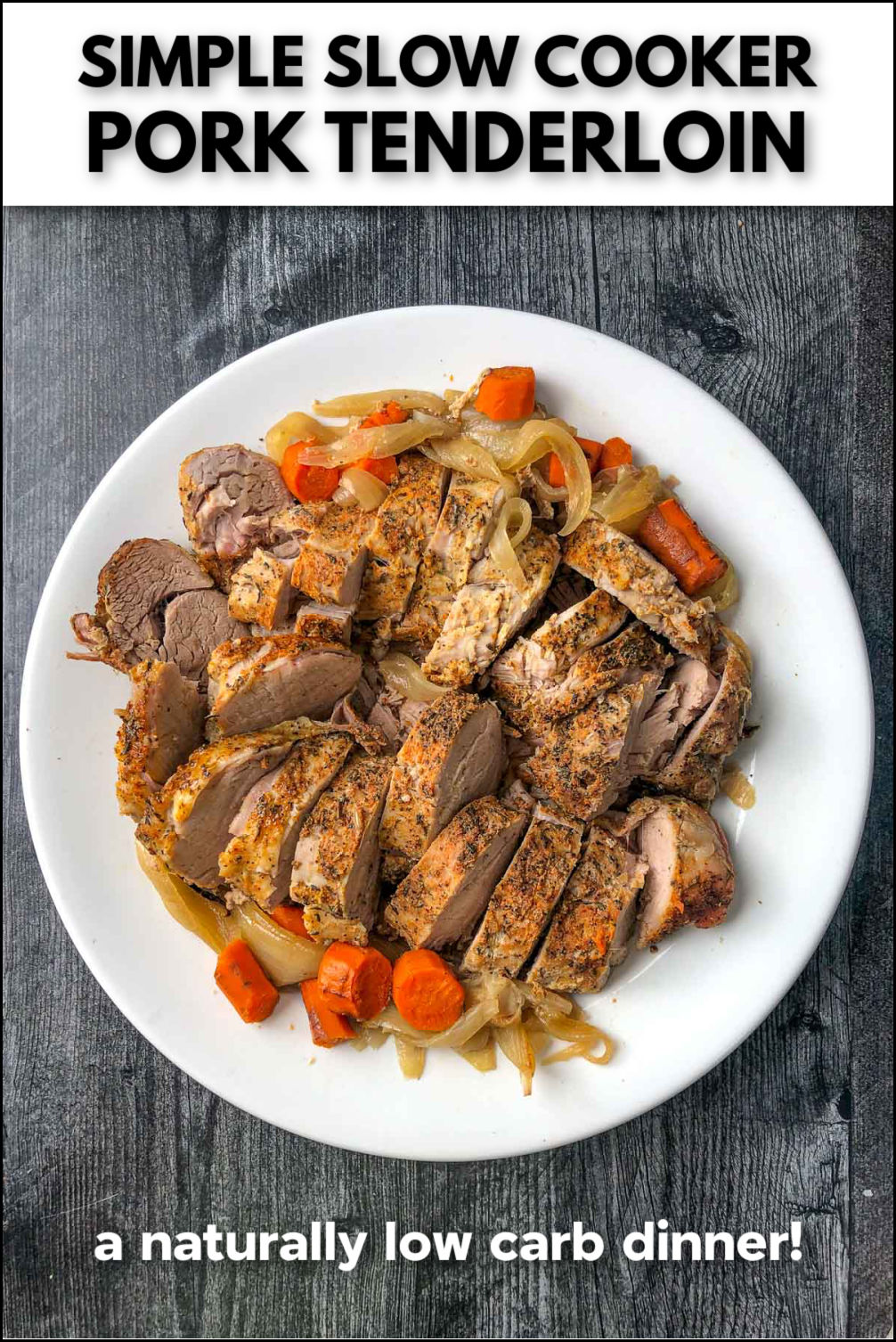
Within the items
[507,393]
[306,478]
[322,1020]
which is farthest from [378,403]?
[322,1020]

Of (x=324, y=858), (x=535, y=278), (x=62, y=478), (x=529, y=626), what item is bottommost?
(x=324, y=858)

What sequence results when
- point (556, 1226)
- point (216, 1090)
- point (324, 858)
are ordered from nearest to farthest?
point (324, 858)
point (216, 1090)
point (556, 1226)

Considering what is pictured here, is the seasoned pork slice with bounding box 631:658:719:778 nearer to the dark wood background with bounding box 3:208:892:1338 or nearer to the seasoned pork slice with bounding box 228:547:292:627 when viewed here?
the dark wood background with bounding box 3:208:892:1338

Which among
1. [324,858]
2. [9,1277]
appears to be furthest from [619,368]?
[9,1277]

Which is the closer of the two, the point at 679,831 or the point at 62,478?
the point at 679,831

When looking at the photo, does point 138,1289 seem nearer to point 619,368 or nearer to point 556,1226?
point 556,1226

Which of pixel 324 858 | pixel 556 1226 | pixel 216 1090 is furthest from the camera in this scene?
pixel 556 1226

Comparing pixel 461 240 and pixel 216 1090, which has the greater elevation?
pixel 461 240

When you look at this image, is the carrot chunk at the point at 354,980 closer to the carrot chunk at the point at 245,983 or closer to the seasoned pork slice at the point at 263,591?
the carrot chunk at the point at 245,983
